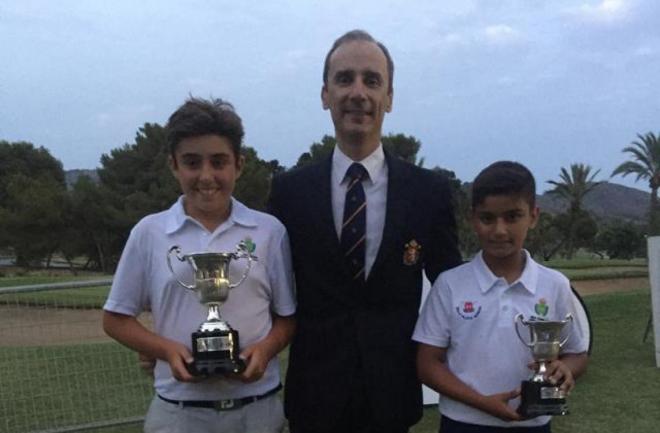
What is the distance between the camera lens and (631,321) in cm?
1159

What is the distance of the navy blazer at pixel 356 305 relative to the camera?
8.66 feet

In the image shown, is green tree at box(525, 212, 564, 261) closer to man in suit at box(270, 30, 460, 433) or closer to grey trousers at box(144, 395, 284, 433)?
man in suit at box(270, 30, 460, 433)

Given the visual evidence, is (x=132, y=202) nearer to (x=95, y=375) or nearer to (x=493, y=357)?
(x=95, y=375)

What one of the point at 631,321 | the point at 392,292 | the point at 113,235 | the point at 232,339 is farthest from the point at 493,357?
the point at 113,235

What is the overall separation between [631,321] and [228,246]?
10.1 m

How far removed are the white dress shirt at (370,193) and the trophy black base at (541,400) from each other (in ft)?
2.04

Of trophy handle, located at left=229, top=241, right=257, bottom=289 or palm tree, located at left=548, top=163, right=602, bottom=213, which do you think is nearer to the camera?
trophy handle, located at left=229, top=241, right=257, bottom=289

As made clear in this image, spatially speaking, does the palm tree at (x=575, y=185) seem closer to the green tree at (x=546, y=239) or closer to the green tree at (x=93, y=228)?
the green tree at (x=546, y=239)

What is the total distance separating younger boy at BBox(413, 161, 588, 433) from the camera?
262 centimetres

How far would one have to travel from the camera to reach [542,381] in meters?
2.47

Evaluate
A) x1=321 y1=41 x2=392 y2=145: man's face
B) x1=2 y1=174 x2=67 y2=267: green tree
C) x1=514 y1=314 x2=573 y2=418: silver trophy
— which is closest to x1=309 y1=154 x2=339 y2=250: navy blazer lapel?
x1=321 y1=41 x2=392 y2=145: man's face

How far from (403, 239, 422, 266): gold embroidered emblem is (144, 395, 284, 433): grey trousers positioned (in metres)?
0.64

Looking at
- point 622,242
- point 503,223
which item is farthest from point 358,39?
point 622,242

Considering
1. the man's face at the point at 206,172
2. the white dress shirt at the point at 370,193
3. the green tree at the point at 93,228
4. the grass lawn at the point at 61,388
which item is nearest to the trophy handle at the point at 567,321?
the white dress shirt at the point at 370,193
